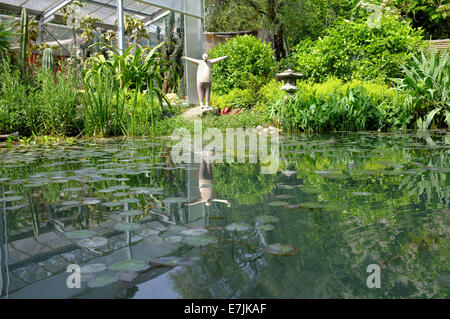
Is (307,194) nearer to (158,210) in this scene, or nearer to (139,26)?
(158,210)

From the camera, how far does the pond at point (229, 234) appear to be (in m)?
0.82

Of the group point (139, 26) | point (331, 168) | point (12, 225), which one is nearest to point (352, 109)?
point (331, 168)

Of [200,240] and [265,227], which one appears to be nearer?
[200,240]

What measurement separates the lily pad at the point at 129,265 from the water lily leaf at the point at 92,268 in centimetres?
2

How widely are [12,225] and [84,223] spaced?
25 cm

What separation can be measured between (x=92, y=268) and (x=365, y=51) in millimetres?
8543

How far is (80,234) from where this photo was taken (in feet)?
3.82

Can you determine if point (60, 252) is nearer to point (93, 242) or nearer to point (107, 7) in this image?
A: point (93, 242)

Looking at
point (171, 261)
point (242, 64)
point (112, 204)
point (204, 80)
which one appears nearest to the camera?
point (171, 261)

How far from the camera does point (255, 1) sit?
434 inches

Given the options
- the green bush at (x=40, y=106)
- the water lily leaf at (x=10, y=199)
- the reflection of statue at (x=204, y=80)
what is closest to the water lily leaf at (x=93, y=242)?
the water lily leaf at (x=10, y=199)

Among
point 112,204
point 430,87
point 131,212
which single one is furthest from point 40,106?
point 430,87

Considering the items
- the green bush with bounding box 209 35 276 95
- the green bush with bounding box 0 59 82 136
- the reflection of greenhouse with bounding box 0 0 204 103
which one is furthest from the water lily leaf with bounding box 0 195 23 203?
the reflection of greenhouse with bounding box 0 0 204 103

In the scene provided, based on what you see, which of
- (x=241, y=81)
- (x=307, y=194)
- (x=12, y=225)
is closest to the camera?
(x=12, y=225)
